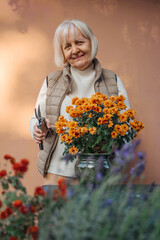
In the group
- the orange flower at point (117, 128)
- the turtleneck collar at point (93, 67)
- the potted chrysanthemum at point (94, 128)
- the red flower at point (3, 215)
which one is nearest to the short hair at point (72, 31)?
the turtleneck collar at point (93, 67)

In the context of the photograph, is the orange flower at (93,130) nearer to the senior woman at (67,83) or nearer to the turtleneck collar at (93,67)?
the senior woman at (67,83)

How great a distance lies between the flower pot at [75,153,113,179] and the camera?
1478mm

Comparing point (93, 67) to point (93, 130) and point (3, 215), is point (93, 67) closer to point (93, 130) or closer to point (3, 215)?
point (93, 130)

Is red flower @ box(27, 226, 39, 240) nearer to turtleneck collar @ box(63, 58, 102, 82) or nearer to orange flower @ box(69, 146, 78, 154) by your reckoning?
orange flower @ box(69, 146, 78, 154)

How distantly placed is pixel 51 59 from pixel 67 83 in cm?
88

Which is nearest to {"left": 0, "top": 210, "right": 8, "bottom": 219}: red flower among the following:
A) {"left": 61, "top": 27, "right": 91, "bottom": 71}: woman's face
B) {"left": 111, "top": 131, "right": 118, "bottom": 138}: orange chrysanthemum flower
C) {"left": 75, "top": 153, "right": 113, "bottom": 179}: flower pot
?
{"left": 75, "top": 153, "right": 113, "bottom": 179}: flower pot

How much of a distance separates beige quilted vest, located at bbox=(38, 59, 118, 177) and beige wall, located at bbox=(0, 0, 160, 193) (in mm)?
767

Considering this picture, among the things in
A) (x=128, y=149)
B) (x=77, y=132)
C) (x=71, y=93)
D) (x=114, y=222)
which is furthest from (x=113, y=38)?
(x=114, y=222)

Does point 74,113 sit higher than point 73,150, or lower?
higher

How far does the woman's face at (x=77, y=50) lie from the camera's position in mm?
2037

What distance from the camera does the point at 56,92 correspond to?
7.14ft

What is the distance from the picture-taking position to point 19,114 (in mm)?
2951

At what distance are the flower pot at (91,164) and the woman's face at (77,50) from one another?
2.63 feet

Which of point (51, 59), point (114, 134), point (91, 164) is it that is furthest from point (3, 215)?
point (51, 59)
